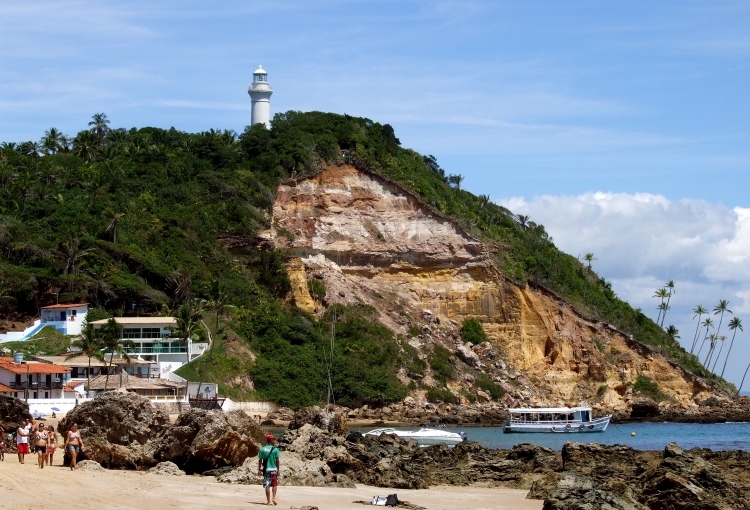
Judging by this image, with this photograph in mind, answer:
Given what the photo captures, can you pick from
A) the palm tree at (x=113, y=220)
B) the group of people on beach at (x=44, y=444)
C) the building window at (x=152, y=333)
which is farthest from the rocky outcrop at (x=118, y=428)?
the palm tree at (x=113, y=220)

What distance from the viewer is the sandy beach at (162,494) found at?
68.7 ft

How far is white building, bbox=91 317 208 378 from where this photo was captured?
66.6m

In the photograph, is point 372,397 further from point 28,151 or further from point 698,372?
point 28,151

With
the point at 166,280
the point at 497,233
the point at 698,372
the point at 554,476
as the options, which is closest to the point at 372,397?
the point at 166,280

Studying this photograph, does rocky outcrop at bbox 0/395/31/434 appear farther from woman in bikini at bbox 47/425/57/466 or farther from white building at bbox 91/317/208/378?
white building at bbox 91/317/208/378

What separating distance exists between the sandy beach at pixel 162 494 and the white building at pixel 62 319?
39227 mm

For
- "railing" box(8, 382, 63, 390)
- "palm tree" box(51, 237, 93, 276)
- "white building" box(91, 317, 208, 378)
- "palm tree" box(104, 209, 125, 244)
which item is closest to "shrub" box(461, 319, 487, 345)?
"white building" box(91, 317, 208, 378)

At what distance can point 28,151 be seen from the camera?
103 m

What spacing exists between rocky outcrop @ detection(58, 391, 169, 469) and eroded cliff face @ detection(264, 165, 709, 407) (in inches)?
2019

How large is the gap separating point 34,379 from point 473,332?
39376 millimetres

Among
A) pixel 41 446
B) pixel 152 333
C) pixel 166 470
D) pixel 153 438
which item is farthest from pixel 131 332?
pixel 166 470

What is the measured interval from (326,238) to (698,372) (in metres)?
34.6

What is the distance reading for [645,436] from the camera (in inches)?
2414

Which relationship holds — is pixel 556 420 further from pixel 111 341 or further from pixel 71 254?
pixel 71 254
